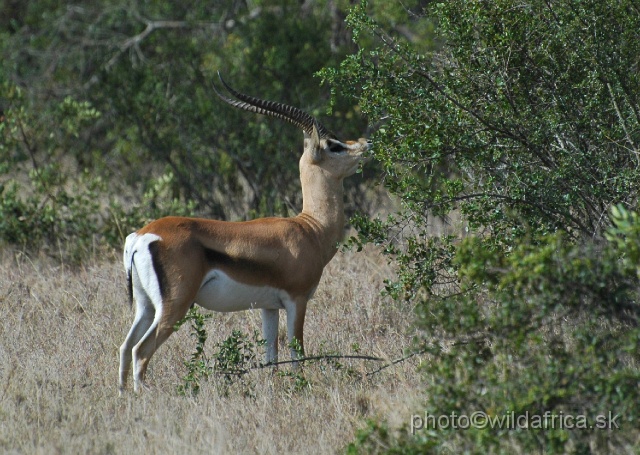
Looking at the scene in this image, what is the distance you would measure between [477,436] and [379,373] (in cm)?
176

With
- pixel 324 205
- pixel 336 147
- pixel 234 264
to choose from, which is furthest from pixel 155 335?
pixel 336 147

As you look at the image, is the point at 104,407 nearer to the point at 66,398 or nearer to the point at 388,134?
the point at 66,398

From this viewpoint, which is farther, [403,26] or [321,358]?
[403,26]

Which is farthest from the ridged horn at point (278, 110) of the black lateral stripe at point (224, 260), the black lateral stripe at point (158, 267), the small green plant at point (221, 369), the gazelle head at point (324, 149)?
the small green plant at point (221, 369)

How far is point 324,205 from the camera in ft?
22.7

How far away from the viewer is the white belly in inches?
239

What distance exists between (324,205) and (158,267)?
60.7 inches

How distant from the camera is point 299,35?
37.5 feet

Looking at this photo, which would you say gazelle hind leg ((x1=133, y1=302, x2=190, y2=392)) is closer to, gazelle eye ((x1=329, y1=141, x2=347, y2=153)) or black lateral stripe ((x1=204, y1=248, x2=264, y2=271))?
black lateral stripe ((x1=204, y1=248, x2=264, y2=271))

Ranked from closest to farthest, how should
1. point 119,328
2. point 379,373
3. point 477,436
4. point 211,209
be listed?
point 477,436, point 379,373, point 119,328, point 211,209

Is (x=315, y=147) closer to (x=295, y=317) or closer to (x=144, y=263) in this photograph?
(x=295, y=317)

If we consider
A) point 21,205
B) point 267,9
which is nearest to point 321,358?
point 21,205

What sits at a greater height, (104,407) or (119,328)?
(119,328)

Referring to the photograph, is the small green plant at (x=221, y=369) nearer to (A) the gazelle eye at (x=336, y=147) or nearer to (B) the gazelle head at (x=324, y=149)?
(B) the gazelle head at (x=324, y=149)
